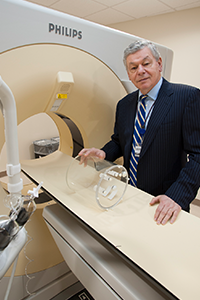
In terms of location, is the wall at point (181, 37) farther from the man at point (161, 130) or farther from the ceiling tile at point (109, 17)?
the man at point (161, 130)

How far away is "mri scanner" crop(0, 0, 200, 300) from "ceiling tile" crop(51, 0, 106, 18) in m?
2.29

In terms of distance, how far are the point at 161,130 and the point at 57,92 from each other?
62 cm

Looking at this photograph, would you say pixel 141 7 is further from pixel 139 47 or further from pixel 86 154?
pixel 86 154

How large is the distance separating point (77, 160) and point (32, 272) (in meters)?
0.83

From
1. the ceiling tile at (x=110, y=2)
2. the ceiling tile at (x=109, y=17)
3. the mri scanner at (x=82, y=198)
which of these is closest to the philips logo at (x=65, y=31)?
the mri scanner at (x=82, y=198)

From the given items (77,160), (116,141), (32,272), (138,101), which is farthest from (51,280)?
(138,101)

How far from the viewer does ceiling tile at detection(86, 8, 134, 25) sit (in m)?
3.66

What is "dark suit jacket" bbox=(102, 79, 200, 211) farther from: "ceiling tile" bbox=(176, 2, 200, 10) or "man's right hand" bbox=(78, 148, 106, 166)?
"ceiling tile" bbox=(176, 2, 200, 10)

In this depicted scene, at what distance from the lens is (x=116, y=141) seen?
60.4 inches

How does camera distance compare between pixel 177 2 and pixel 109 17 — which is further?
pixel 109 17

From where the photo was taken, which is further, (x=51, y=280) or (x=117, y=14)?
(x=117, y=14)

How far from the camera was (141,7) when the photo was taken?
3365mm

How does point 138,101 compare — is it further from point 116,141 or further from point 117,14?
point 117,14

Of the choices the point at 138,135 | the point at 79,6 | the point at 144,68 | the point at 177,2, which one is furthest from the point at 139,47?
the point at 79,6
